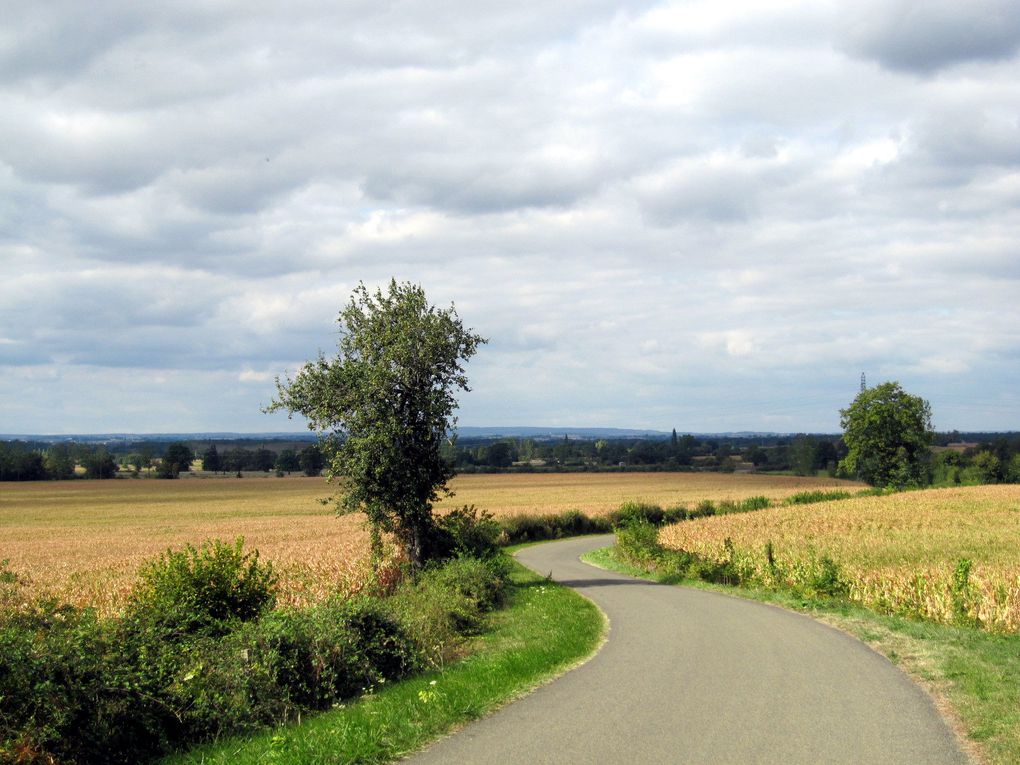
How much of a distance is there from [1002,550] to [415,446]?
24839 mm

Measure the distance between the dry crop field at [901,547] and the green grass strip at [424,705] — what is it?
7808mm

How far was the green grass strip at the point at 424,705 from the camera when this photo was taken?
8.38 m

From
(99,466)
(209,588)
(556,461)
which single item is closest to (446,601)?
(209,588)

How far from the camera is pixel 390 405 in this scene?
22656mm

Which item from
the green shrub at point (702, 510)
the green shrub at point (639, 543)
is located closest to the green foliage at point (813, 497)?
the green shrub at point (702, 510)

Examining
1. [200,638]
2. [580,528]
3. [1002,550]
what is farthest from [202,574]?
[580,528]

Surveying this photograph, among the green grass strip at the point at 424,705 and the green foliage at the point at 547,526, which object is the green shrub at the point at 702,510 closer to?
the green foliage at the point at 547,526

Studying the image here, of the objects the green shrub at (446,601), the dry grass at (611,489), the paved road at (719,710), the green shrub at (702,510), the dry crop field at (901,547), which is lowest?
the dry grass at (611,489)

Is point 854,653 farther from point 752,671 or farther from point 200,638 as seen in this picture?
point 200,638

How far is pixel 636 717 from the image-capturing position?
9391 millimetres

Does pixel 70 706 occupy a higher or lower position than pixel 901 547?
higher

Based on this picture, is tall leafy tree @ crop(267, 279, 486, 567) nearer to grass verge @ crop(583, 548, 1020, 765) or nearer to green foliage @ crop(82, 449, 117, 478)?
grass verge @ crop(583, 548, 1020, 765)

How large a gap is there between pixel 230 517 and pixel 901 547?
48.3 m

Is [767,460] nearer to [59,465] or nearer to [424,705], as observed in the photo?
[59,465]
